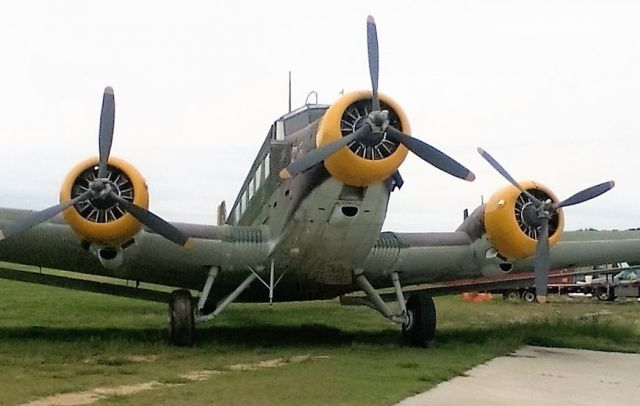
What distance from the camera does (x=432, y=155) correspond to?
10.6 metres

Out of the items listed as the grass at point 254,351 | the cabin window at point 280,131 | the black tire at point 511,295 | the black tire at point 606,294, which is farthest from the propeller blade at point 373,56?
the black tire at point 606,294

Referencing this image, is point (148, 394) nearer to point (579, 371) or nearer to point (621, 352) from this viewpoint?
point (579, 371)

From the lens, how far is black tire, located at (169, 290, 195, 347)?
11.7 m

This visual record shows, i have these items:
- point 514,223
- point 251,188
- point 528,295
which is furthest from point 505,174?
point 528,295

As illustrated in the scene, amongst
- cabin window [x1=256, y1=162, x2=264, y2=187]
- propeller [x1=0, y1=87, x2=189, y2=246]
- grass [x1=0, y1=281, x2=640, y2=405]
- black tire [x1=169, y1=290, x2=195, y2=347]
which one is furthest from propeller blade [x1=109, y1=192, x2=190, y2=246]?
cabin window [x1=256, y1=162, x2=264, y2=187]

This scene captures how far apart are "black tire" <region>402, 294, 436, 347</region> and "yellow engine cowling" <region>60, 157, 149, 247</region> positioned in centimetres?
445

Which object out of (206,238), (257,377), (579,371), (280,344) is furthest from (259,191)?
(579,371)

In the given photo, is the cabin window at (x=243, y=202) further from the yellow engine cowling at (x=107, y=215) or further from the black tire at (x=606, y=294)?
the black tire at (x=606, y=294)

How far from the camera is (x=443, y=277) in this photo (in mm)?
13961

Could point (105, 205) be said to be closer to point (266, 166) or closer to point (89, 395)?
point (266, 166)

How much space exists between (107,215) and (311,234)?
9.14ft

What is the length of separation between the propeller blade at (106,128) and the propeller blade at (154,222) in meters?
0.50

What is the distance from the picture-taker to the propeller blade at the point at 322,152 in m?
9.95

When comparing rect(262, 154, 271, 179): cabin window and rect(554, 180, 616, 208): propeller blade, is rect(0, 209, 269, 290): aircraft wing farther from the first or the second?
rect(554, 180, 616, 208): propeller blade
